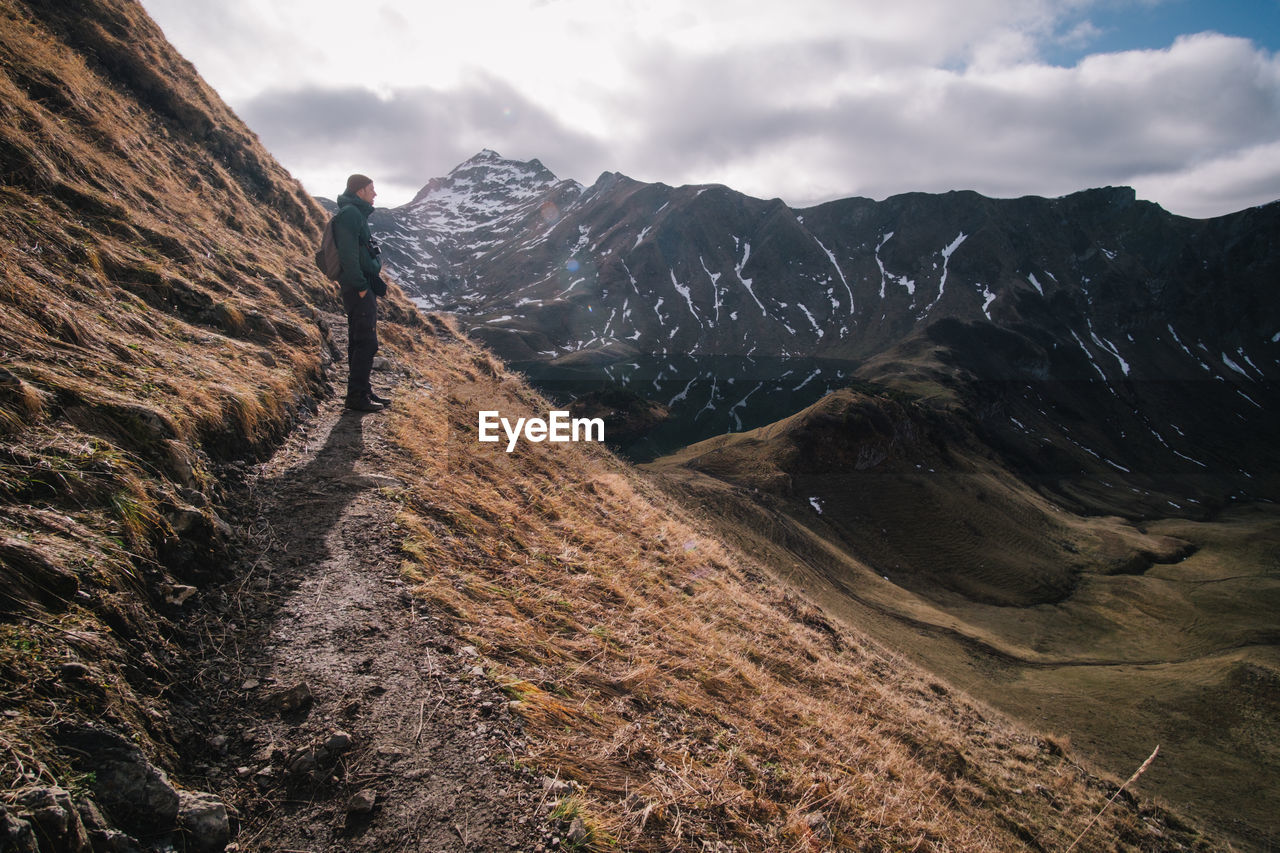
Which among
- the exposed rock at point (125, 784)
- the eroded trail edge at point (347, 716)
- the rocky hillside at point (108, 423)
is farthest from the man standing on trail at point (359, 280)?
the exposed rock at point (125, 784)

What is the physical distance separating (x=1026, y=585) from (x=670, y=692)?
197ft

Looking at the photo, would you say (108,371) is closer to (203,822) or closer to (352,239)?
(352,239)

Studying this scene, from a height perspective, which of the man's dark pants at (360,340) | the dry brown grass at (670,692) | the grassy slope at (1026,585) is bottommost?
the grassy slope at (1026,585)

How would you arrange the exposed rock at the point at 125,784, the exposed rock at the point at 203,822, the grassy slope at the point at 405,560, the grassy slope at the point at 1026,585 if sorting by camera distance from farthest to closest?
the grassy slope at the point at 1026,585
the grassy slope at the point at 405,560
the exposed rock at the point at 203,822
the exposed rock at the point at 125,784

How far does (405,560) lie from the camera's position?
5.16 metres

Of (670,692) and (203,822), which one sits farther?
(670,692)

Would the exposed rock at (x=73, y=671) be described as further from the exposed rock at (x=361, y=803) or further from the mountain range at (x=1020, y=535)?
the mountain range at (x=1020, y=535)

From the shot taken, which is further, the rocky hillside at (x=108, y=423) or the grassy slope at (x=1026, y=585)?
the grassy slope at (x=1026, y=585)

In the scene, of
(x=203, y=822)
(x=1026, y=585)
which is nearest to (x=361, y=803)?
(x=203, y=822)

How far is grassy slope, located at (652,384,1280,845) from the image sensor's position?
28484 mm

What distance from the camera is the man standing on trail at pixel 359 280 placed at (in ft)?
28.1

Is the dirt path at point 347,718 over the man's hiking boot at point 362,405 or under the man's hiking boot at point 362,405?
under

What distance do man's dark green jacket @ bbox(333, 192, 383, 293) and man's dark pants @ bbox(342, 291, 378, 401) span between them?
27cm

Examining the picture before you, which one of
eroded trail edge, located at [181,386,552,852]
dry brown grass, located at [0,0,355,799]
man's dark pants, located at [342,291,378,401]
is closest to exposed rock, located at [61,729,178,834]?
dry brown grass, located at [0,0,355,799]
